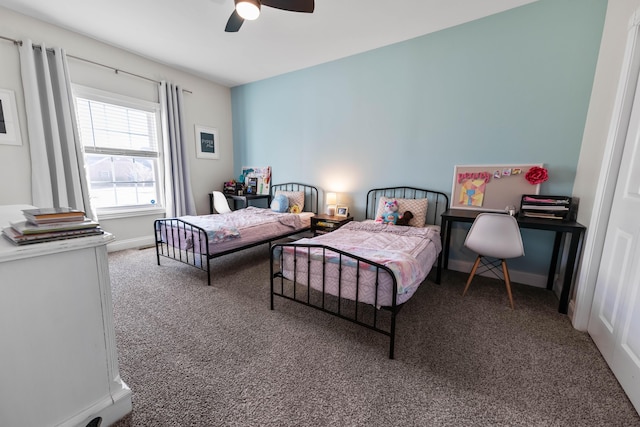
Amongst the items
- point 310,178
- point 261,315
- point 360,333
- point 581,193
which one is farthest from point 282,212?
point 581,193

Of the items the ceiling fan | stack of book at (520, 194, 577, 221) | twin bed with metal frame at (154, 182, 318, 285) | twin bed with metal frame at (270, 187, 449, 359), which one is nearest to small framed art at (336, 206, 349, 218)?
twin bed with metal frame at (154, 182, 318, 285)

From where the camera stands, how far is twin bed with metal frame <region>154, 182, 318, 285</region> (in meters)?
2.80

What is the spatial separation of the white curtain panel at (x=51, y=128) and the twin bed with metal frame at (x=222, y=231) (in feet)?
3.97

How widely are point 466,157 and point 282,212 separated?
2658mm

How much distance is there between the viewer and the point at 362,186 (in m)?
3.83

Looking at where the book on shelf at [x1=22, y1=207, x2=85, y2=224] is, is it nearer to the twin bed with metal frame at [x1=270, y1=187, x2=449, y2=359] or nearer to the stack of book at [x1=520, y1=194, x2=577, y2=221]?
the twin bed with metal frame at [x1=270, y1=187, x2=449, y2=359]

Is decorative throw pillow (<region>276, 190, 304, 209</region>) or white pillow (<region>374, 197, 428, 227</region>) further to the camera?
decorative throw pillow (<region>276, 190, 304, 209</region>)

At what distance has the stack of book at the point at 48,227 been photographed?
97cm

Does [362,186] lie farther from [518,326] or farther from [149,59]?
[149,59]

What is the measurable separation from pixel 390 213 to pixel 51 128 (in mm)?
4169

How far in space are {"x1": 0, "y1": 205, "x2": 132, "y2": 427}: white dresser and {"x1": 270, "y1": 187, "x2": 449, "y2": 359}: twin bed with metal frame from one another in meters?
1.18

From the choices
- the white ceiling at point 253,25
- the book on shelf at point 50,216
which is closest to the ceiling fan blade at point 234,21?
the white ceiling at point 253,25

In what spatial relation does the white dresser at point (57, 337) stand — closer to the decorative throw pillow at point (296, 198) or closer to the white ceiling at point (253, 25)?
the white ceiling at point (253, 25)

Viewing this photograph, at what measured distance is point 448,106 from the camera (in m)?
3.08
